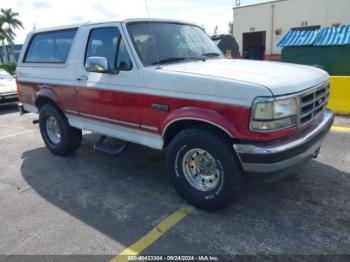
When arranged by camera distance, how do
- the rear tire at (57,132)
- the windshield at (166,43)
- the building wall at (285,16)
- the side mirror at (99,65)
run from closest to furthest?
the side mirror at (99,65)
the windshield at (166,43)
the rear tire at (57,132)
the building wall at (285,16)

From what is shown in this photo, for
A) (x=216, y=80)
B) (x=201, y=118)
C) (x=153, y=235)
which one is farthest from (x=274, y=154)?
(x=153, y=235)

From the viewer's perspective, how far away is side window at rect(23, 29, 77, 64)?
513 centimetres

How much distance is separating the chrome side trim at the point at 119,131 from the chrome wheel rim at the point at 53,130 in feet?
2.23

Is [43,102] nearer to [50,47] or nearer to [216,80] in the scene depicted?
[50,47]

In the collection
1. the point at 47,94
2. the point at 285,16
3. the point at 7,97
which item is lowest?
the point at 7,97

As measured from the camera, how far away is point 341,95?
7.58m

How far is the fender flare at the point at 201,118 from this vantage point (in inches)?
127

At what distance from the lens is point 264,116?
3.07m

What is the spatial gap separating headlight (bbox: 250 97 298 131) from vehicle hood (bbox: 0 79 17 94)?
9.80 meters

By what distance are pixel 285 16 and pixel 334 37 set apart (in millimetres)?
9526

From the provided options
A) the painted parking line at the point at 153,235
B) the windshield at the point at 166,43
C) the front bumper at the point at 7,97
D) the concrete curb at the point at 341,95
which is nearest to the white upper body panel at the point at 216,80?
the windshield at the point at 166,43

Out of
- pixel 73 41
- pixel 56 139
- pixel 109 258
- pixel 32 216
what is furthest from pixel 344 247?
pixel 56 139

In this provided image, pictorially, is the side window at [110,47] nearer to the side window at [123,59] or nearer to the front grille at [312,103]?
the side window at [123,59]

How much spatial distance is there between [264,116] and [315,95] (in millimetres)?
891
